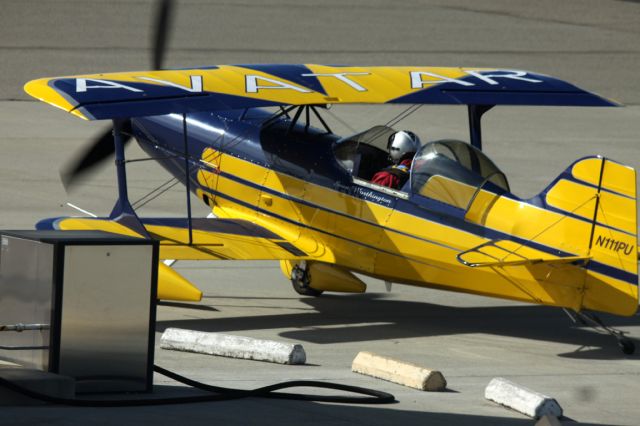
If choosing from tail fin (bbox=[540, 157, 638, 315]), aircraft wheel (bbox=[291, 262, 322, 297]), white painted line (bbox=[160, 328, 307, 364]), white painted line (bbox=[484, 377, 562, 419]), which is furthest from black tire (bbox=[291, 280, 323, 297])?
white painted line (bbox=[484, 377, 562, 419])

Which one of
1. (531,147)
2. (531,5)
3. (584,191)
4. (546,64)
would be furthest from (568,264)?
(531,5)

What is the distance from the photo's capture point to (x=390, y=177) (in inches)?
549

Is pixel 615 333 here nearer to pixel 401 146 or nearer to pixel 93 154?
pixel 401 146

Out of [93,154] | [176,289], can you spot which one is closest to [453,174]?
[176,289]

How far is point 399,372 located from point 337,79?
14.5 ft

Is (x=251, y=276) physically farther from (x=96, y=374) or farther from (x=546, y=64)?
(x=546, y=64)

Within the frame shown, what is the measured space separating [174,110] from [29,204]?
773 centimetres

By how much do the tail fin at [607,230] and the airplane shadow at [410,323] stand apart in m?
0.72

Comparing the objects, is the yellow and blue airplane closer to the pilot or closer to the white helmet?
the pilot

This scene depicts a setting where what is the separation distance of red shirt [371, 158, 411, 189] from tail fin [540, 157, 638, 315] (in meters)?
2.04

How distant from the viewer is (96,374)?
9.45 m

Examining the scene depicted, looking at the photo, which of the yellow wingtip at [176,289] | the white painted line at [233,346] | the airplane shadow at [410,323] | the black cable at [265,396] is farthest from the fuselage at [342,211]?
the black cable at [265,396]

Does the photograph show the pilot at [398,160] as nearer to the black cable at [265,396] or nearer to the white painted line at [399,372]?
the white painted line at [399,372]

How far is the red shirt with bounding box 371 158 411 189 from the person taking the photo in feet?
45.6
